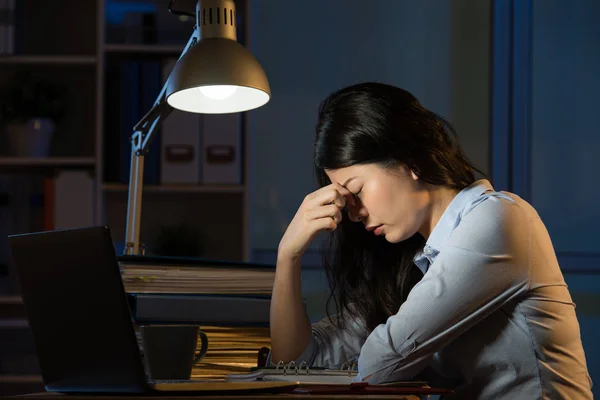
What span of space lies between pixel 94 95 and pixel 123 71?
0.34 meters

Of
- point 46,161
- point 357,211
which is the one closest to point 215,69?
point 357,211

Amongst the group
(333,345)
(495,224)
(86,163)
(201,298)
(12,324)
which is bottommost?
(12,324)

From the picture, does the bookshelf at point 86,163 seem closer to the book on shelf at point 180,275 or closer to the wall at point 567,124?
the wall at point 567,124

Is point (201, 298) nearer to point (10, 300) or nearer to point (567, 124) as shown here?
point (10, 300)

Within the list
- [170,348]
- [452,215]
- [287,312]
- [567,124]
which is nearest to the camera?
[170,348]

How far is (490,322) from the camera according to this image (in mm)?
1258

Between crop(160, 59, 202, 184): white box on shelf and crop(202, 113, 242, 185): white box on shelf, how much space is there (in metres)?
0.03

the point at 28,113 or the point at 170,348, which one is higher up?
the point at 28,113

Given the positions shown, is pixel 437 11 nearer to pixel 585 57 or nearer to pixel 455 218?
pixel 585 57

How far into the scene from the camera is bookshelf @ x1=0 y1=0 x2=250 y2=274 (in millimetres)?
2771

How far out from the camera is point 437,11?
315 cm

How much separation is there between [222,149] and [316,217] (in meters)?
1.34

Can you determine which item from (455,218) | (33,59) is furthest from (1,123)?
(455,218)

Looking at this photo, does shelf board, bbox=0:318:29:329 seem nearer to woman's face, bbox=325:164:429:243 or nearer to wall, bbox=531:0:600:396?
woman's face, bbox=325:164:429:243
